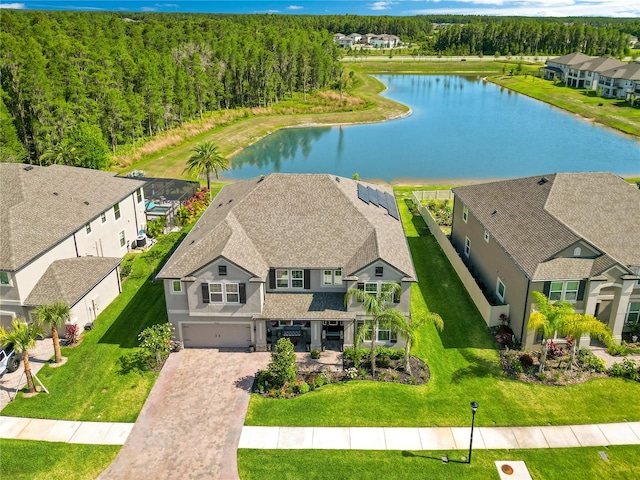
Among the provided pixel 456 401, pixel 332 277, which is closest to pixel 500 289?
pixel 456 401

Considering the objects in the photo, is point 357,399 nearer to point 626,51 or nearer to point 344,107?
point 344,107

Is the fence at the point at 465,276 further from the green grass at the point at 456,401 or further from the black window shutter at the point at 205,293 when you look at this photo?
the black window shutter at the point at 205,293

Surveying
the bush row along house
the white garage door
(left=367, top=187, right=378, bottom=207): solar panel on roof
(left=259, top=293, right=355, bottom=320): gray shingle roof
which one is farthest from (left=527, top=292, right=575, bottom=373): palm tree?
the bush row along house

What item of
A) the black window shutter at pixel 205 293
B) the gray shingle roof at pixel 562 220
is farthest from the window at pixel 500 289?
the black window shutter at pixel 205 293

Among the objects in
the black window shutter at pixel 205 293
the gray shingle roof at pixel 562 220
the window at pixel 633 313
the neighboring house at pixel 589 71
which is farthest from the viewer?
the neighboring house at pixel 589 71

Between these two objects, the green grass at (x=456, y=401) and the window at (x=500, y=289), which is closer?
the green grass at (x=456, y=401)

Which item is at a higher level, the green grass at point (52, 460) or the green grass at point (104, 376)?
the green grass at point (104, 376)
